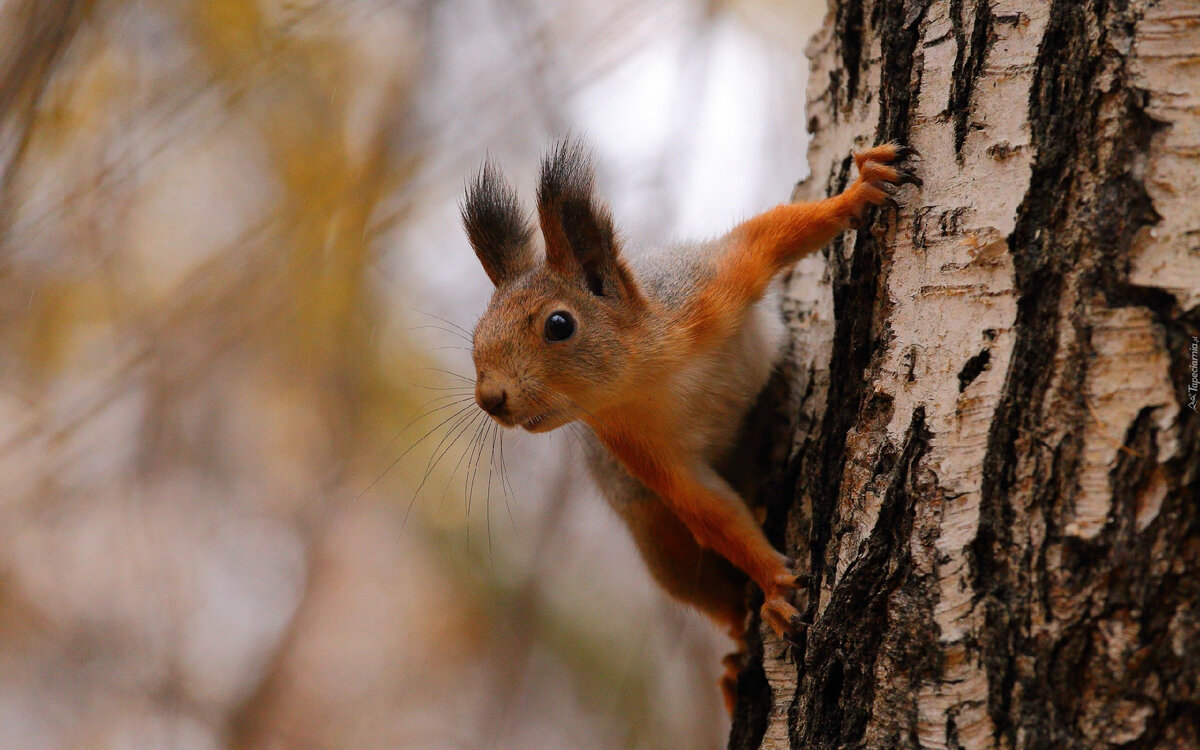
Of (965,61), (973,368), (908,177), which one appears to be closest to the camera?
(973,368)

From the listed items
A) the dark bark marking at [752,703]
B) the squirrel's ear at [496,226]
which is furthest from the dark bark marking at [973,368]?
the squirrel's ear at [496,226]

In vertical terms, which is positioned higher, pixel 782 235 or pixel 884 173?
pixel 782 235

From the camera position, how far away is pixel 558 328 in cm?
219

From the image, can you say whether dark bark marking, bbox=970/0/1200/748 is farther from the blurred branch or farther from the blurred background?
the blurred branch

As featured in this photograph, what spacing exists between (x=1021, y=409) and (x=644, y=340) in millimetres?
1068

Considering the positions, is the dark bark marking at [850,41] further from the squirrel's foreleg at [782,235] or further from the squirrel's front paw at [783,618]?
the squirrel's front paw at [783,618]

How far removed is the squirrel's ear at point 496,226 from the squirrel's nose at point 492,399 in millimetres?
472

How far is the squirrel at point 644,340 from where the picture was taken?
2.13m

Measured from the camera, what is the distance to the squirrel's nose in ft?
6.75

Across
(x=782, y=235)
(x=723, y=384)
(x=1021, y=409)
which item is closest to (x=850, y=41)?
(x=782, y=235)

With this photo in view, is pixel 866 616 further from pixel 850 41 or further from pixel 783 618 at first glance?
pixel 850 41

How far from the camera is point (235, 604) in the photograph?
348 centimetres

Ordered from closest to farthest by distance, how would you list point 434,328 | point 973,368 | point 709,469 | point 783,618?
1. point 973,368
2. point 783,618
3. point 709,469
4. point 434,328

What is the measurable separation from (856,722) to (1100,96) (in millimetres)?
1049
